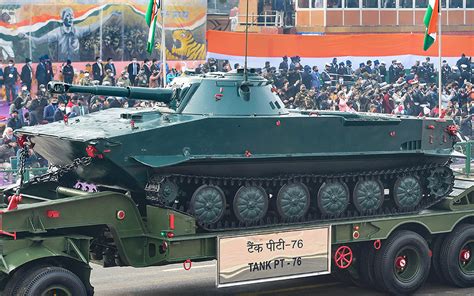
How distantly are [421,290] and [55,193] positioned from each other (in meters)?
6.01

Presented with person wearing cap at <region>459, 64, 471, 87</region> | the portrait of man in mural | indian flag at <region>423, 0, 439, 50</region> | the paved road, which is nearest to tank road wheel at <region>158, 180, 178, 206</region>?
the paved road

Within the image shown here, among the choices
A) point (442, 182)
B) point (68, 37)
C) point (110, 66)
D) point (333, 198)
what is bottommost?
point (333, 198)

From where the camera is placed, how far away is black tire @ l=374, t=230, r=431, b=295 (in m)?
17.0

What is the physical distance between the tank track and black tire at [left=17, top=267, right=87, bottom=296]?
5.44ft

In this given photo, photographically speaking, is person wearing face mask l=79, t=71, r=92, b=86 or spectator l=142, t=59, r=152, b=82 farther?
spectator l=142, t=59, r=152, b=82

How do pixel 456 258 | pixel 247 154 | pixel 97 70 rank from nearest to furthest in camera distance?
pixel 247 154 < pixel 456 258 < pixel 97 70

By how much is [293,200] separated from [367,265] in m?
1.96

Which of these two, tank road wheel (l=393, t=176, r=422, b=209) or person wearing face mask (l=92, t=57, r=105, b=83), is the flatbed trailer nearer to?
tank road wheel (l=393, t=176, r=422, b=209)

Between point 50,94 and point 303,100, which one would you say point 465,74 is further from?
point 50,94

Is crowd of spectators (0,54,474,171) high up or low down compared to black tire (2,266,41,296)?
up

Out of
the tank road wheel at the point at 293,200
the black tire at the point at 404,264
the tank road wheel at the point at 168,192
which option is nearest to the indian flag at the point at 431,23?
the black tire at the point at 404,264

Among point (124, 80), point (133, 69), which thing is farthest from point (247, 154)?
point (133, 69)

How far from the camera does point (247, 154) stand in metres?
15.6

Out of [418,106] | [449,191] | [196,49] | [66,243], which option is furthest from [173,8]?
[66,243]
